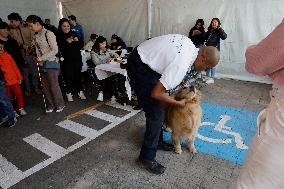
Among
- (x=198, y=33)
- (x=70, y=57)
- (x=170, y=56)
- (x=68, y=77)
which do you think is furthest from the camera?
(x=198, y=33)

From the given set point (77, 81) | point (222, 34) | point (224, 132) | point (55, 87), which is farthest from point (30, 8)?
point (224, 132)

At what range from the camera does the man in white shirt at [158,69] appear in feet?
8.63

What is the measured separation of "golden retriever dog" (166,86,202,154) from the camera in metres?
3.39

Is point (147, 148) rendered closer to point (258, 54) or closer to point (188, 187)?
point (188, 187)

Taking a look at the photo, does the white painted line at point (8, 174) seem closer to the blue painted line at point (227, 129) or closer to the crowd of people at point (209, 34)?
the blue painted line at point (227, 129)

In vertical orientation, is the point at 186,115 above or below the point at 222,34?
below

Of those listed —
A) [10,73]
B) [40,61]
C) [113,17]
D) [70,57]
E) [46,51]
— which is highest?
[113,17]

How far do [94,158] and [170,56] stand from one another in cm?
205

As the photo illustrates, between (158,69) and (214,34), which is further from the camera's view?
(214,34)

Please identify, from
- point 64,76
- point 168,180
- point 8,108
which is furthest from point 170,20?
point 168,180

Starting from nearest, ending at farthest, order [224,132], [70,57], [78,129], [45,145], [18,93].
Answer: [45,145] → [224,132] → [78,129] → [18,93] → [70,57]

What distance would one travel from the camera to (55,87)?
5.62m

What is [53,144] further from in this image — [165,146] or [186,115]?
[186,115]

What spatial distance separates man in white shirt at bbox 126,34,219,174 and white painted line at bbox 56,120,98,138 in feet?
4.68
